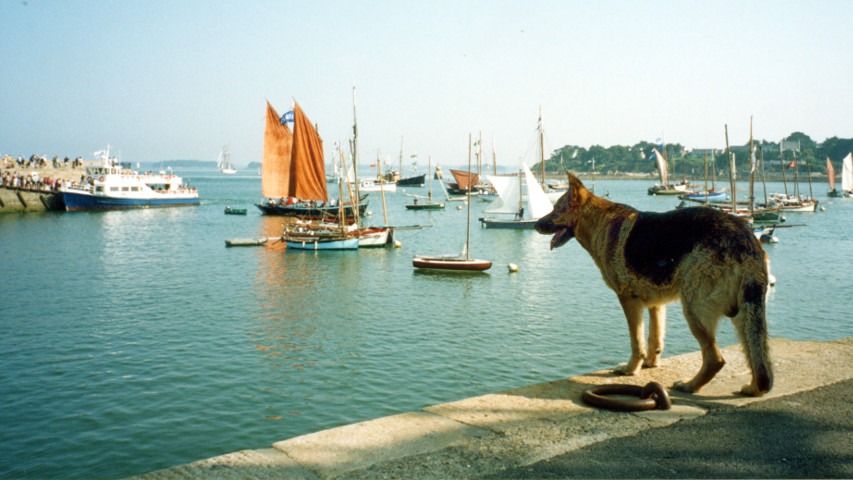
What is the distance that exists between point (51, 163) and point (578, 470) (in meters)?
116

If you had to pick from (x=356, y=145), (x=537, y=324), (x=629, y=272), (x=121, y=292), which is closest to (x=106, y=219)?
(x=356, y=145)

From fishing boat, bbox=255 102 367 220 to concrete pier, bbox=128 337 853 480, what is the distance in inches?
1702

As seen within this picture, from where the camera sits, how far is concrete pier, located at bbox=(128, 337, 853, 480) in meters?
5.04

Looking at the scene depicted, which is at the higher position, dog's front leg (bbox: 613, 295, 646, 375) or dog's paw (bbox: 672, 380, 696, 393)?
dog's front leg (bbox: 613, 295, 646, 375)

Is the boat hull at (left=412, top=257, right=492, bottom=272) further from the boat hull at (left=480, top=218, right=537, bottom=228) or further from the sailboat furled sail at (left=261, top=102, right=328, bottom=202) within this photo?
the boat hull at (left=480, top=218, right=537, bottom=228)

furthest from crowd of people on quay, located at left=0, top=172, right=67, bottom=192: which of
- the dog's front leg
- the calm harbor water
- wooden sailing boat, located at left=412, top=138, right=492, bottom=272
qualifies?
the dog's front leg

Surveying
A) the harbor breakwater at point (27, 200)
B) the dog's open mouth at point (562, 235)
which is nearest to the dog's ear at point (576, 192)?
the dog's open mouth at point (562, 235)

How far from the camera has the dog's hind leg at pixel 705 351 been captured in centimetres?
676

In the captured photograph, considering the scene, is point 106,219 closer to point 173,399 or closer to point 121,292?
point 121,292

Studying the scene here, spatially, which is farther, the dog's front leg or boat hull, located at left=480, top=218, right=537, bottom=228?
boat hull, located at left=480, top=218, right=537, bottom=228

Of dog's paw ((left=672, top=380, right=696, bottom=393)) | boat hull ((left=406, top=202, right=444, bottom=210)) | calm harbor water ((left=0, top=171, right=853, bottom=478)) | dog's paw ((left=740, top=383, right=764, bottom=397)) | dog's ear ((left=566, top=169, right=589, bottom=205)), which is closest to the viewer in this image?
dog's paw ((left=740, top=383, right=764, bottom=397))

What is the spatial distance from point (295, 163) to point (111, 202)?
3841 centimetres

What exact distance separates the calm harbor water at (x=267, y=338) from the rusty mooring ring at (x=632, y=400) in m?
8.03

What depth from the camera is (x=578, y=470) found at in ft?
16.3
